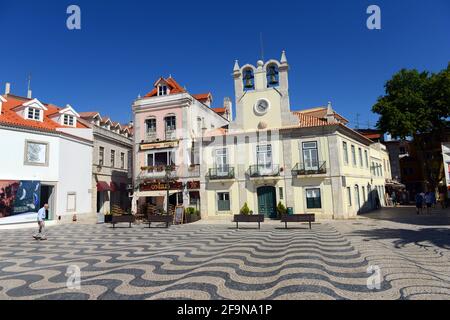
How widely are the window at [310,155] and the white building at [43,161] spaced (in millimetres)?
19560

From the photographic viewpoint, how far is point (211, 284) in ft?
20.6

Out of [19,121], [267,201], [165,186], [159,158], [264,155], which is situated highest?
[19,121]

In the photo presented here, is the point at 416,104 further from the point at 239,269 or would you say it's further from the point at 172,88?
the point at 239,269

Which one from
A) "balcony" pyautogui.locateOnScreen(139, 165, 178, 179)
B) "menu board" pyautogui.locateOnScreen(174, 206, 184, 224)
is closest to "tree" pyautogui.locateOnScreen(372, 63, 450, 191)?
"balcony" pyautogui.locateOnScreen(139, 165, 178, 179)

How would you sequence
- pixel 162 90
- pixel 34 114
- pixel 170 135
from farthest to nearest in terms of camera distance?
1. pixel 162 90
2. pixel 170 135
3. pixel 34 114

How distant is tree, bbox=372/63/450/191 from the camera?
30125mm

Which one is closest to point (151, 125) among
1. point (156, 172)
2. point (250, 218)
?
point (156, 172)

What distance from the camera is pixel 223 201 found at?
24.0 meters

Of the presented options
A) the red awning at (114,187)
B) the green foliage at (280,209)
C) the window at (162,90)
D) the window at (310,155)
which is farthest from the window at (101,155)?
the window at (310,155)

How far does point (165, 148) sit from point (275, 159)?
31.8 ft

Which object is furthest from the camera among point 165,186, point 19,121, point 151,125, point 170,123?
point 151,125

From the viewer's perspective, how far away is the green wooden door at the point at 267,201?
22.7 metres
